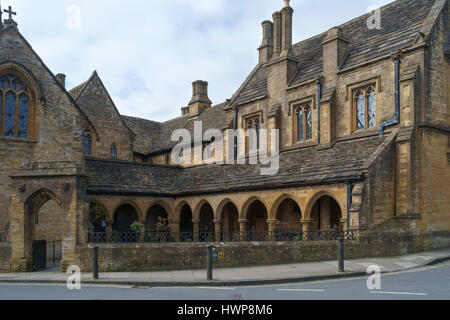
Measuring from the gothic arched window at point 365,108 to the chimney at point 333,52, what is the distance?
1.80m

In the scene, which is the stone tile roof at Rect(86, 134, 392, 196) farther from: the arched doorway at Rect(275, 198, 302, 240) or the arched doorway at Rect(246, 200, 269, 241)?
the arched doorway at Rect(246, 200, 269, 241)

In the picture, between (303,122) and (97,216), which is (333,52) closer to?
(303,122)

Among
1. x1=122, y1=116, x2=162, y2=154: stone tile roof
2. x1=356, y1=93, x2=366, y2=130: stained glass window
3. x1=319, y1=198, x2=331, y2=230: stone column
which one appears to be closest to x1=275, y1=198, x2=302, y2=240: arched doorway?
x1=319, y1=198, x2=331, y2=230: stone column

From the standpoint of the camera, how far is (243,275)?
543 inches

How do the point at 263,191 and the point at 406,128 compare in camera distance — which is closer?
the point at 406,128

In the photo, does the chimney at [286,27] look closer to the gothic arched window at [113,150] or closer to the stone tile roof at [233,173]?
the stone tile roof at [233,173]

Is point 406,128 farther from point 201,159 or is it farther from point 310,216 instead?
point 201,159

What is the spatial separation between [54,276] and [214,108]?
2562cm

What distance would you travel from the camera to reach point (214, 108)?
39.0 meters

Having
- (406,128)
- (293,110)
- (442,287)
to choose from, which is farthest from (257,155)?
(442,287)

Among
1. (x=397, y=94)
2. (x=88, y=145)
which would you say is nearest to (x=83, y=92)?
(x=88, y=145)

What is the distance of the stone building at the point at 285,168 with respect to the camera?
55.3 feet

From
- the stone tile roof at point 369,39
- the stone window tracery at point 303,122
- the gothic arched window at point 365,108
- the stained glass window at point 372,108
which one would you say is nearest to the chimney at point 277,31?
the stone tile roof at point 369,39

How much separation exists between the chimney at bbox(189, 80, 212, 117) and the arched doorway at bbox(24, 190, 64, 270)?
828 inches
